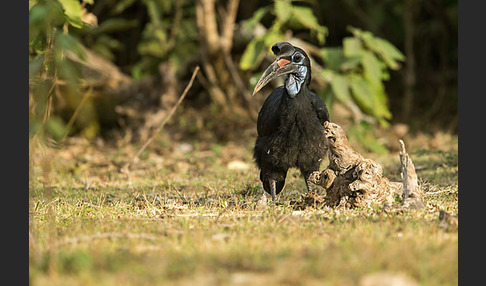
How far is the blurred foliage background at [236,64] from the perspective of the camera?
33.6ft

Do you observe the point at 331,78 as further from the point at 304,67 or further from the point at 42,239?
the point at 42,239

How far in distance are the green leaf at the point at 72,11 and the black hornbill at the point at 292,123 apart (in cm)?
236

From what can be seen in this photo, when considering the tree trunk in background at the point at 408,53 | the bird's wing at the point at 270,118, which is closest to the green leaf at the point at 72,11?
the bird's wing at the point at 270,118

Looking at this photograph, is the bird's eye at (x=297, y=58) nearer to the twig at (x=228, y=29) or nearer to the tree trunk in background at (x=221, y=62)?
the tree trunk in background at (x=221, y=62)

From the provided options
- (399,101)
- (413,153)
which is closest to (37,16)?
(413,153)

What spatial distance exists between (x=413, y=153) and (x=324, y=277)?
272 inches

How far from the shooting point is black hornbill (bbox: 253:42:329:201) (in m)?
6.04

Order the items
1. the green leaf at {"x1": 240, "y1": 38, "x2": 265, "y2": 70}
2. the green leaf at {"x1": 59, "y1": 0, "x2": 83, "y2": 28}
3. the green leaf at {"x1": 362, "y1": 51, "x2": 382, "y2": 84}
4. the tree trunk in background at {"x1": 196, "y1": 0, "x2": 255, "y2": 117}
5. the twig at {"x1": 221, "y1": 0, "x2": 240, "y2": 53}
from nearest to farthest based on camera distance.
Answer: the green leaf at {"x1": 59, "y1": 0, "x2": 83, "y2": 28}, the green leaf at {"x1": 362, "y1": 51, "x2": 382, "y2": 84}, the green leaf at {"x1": 240, "y1": 38, "x2": 265, "y2": 70}, the tree trunk in background at {"x1": 196, "y1": 0, "x2": 255, "y2": 117}, the twig at {"x1": 221, "y1": 0, "x2": 240, "y2": 53}

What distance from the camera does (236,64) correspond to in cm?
1270

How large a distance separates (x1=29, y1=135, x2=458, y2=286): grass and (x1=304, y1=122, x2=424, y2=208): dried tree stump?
150 mm

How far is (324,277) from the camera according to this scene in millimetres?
3166

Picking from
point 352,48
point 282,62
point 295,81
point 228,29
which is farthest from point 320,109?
point 228,29

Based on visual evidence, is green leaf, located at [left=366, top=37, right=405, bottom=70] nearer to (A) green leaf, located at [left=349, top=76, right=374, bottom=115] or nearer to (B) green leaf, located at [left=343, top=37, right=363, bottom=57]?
(B) green leaf, located at [left=343, top=37, right=363, bottom=57]

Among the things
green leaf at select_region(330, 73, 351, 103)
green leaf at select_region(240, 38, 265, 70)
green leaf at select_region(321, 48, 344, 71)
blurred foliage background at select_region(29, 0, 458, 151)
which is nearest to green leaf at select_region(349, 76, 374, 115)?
blurred foliage background at select_region(29, 0, 458, 151)
